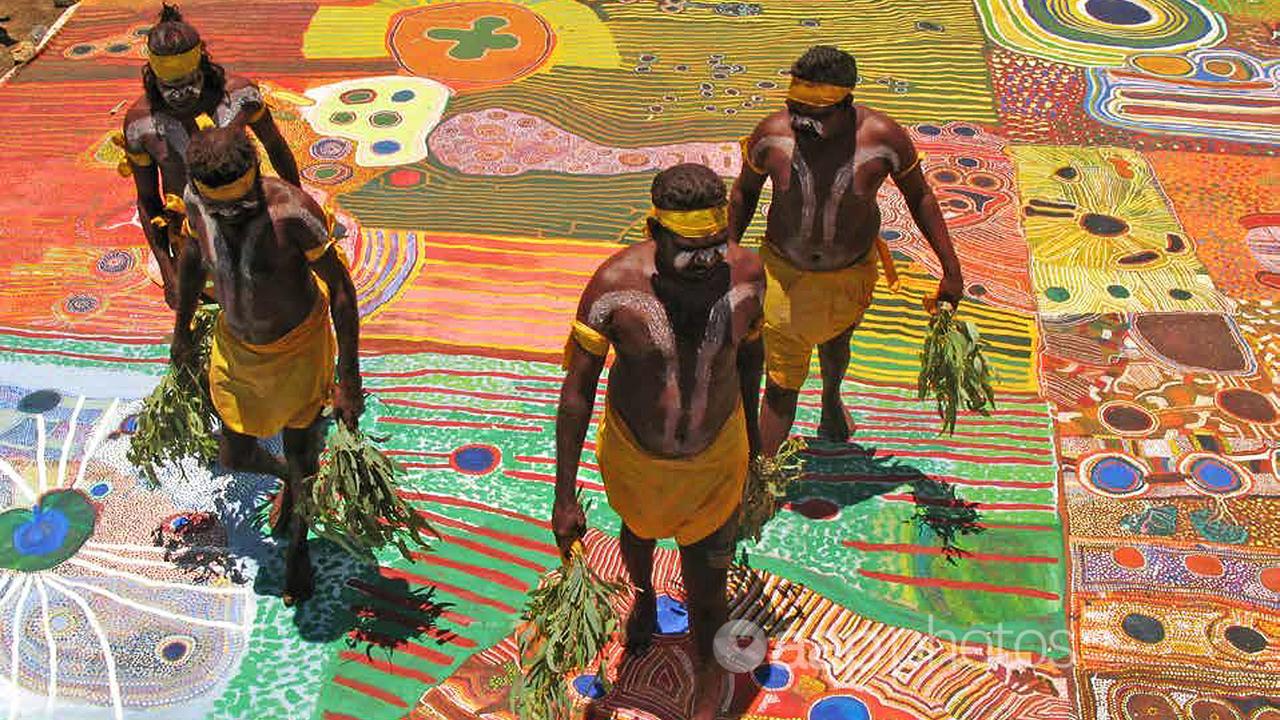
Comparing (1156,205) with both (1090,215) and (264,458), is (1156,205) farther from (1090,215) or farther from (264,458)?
(264,458)

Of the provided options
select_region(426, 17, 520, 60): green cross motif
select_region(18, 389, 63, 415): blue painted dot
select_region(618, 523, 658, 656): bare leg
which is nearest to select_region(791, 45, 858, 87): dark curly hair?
select_region(618, 523, 658, 656): bare leg

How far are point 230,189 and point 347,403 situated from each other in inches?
35.7

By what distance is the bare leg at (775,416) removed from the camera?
17.1ft

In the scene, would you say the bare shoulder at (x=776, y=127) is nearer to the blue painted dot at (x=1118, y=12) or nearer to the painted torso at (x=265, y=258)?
the painted torso at (x=265, y=258)

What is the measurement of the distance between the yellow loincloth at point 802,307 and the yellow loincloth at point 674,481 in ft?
3.32

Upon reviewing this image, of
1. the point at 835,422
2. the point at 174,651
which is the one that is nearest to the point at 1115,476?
the point at 835,422

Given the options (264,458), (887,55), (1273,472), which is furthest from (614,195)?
(1273,472)

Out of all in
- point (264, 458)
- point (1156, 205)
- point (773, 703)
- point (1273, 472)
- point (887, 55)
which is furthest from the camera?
point (887, 55)

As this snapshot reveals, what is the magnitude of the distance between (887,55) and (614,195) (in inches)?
111

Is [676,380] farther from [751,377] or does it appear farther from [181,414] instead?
[181,414]

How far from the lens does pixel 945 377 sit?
529 cm

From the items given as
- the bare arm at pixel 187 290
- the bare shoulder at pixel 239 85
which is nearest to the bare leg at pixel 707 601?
the bare arm at pixel 187 290

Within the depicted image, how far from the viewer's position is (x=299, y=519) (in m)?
4.94

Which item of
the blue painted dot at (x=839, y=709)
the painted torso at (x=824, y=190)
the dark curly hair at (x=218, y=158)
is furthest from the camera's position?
the painted torso at (x=824, y=190)
